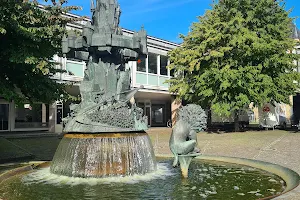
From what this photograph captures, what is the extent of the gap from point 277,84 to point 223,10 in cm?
699

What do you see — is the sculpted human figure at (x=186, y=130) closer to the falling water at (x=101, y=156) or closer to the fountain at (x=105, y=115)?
the falling water at (x=101, y=156)

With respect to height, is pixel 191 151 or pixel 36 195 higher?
pixel 191 151

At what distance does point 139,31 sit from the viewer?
366 inches

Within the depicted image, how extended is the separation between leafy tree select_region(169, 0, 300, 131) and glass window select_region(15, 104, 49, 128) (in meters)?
10.9

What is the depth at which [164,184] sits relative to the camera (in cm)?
702

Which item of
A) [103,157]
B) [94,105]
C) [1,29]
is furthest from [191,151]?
[1,29]

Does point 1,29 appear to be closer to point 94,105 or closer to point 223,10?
point 94,105

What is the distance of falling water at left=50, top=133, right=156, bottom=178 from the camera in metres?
7.80

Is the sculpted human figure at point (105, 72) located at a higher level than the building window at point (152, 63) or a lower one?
lower

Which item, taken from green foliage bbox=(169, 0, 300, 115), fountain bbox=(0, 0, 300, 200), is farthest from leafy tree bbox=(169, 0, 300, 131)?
fountain bbox=(0, 0, 300, 200)

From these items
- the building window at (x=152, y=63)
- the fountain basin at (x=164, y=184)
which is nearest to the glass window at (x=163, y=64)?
the building window at (x=152, y=63)

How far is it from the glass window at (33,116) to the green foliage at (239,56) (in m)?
10.9

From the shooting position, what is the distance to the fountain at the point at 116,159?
21.3ft

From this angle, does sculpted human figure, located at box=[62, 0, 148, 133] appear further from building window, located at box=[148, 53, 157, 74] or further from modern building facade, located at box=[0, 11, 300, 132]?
building window, located at box=[148, 53, 157, 74]
